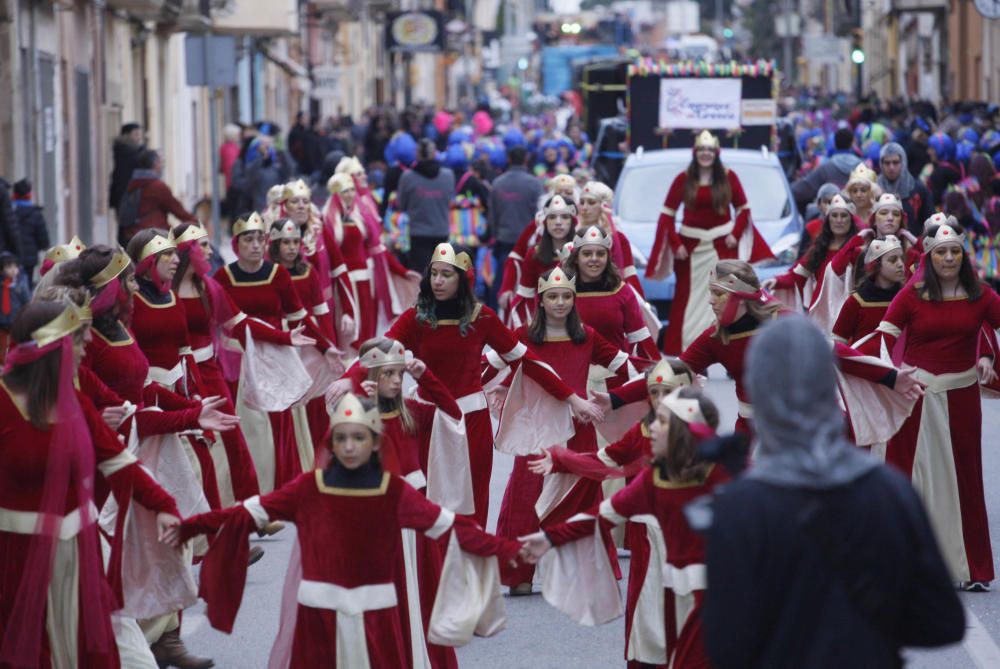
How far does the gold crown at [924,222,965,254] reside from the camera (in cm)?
909

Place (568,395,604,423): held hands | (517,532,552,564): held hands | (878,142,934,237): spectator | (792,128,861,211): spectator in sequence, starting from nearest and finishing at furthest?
(517,532,552,564): held hands → (568,395,604,423): held hands → (878,142,934,237): spectator → (792,128,861,211): spectator

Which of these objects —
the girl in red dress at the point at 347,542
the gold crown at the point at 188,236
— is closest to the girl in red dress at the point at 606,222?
the gold crown at the point at 188,236

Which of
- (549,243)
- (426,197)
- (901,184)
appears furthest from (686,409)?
(426,197)

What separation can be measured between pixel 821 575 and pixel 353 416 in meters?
2.45

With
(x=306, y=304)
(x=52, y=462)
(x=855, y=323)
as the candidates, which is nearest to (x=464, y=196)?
(x=306, y=304)

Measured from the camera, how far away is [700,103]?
83.4 feet

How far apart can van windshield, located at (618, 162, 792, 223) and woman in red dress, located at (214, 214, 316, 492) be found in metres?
8.06

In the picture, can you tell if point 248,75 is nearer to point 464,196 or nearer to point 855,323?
point 464,196

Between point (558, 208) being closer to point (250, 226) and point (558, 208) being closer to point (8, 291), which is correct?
point (250, 226)

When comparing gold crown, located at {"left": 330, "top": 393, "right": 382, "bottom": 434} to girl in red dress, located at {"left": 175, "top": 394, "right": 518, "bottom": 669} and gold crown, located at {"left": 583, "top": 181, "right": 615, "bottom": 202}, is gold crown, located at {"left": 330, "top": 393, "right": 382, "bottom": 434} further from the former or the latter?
gold crown, located at {"left": 583, "top": 181, "right": 615, "bottom": 202}

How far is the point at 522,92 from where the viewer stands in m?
119

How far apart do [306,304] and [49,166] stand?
43.2 ft

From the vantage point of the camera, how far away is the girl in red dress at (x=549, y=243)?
39.2 ft

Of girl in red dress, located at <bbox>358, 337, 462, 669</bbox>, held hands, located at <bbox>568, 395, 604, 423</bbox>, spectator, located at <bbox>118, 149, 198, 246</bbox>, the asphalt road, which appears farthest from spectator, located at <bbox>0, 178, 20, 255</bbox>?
girl in red dress, located at <bbox>358, 337, 462, 669</bbox>
